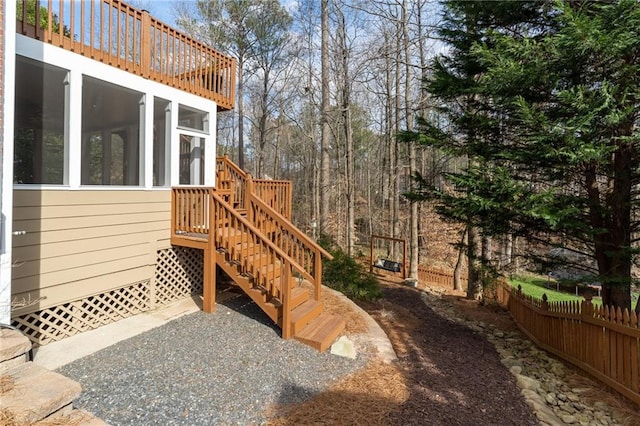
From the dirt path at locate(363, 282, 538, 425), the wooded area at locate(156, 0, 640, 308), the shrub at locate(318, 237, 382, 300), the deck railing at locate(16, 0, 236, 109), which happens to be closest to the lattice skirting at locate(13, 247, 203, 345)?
the shrub at locate(318, 237, 382, 300)

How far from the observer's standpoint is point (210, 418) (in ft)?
9.41

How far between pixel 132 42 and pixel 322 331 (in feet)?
16.8

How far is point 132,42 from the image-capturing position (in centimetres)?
503

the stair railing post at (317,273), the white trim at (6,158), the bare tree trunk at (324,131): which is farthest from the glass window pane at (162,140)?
the bare tree trunk at (324,131)

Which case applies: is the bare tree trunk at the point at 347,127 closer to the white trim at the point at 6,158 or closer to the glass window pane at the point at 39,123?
the glass window pane at the point at 39,123

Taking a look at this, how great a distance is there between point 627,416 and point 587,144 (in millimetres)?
3135

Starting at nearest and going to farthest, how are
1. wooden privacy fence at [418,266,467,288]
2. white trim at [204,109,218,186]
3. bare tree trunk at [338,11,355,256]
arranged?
white trim at [204,109,218,186]
bare tree trunk at [338,11,355,256]
wooden privacy fence at [418,266,467,288]

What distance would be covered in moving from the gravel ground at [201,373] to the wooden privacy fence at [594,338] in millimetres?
3085


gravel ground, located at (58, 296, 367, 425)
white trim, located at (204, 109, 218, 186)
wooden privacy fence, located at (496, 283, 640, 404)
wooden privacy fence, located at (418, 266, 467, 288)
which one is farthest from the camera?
wooden privacy fence, located at (418, 266, 467, 288)

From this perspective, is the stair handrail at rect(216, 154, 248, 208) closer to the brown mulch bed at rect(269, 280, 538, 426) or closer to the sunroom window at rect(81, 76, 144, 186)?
the sunroom window at rect(81, 76, 144, 186)

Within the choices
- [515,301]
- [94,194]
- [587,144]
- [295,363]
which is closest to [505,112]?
[587,144]

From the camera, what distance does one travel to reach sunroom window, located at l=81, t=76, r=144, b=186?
20.3ft

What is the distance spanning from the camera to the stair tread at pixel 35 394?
79.0 inches

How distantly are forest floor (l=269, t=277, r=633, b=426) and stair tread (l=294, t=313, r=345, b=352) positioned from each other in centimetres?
68
